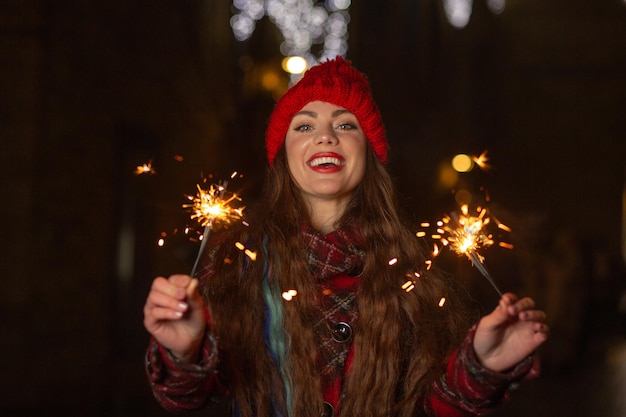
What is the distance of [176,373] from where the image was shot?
2.02 meters

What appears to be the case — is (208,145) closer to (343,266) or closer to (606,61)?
(343,266)

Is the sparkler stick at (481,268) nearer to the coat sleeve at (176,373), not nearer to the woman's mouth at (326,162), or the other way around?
the woman's mouth at (326,162)

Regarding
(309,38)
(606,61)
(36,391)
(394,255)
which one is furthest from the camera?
(606,61)

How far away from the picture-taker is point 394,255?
2.62 m

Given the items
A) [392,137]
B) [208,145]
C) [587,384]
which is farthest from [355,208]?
[392,137]

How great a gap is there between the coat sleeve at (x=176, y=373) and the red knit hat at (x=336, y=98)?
0.98 metres

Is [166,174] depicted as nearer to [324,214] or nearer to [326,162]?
[324,214]

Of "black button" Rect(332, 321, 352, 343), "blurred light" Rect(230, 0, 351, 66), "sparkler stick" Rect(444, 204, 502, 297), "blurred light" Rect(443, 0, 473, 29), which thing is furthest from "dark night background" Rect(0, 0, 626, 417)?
"blurred light" Rect(443, 0, 473, 29)

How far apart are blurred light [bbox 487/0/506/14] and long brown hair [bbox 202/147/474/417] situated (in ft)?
49.8

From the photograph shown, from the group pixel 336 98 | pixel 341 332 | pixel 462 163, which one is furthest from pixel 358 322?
pixel 462 163

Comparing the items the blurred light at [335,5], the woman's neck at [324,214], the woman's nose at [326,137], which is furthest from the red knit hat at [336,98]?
the blurred light at [335,5]

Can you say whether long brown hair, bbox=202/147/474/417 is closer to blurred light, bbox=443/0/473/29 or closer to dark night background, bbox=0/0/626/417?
dark night background, bbox=0/0/626/417

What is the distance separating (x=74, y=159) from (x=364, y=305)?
16.2 feet

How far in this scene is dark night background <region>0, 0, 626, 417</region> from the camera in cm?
615
